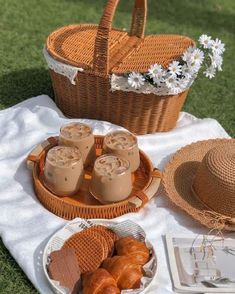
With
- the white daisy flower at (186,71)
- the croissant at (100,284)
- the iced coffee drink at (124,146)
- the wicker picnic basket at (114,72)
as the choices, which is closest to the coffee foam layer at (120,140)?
the iced coffee drink at (124,146)

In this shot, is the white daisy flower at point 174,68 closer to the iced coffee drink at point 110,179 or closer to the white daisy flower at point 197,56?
the white daisy flower at point 197,56

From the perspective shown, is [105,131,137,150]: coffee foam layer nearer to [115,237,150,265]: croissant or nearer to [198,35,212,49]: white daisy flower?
[115,237,150,265]: croissant

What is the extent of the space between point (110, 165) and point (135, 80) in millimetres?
411

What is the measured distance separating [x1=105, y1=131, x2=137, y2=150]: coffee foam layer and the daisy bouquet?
22 centimetres

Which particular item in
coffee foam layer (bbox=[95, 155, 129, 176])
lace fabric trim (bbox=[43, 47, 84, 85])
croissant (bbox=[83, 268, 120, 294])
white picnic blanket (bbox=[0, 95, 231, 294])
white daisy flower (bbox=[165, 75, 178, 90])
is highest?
white daisy flower (bbox=[165, 75, 178, 90])

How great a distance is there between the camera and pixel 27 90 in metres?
2.44

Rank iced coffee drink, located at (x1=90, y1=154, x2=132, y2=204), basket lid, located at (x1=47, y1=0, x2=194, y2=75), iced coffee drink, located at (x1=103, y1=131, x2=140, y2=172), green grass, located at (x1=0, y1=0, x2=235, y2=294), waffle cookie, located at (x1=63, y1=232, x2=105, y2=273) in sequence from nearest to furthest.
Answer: waffle cookie, located at (x1=63, y1=232, x2=105, y2=273), iced coffee drink, located at (x1=90, y1=154, x2=132, y2=204), iced coffee drink, located at (x1=103, y1=131, x2=140, y2=172), basket lid, located at (x1=47, y1=0, x2=194, y2=75), green grass, located at (x1=0, y1=0, x2=235, y2=294)

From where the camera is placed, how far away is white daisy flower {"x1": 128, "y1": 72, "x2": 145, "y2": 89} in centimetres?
193

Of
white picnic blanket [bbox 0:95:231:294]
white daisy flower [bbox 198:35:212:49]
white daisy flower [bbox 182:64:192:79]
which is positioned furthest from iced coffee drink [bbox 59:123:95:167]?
white daisy flower [bbox 198:35:212:49]

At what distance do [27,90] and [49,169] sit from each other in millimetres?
864

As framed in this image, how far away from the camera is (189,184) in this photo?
187 cm

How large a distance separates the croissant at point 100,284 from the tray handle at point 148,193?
325 millimetres

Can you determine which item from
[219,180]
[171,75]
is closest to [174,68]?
[171,75]

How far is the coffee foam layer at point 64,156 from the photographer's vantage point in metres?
1.66
